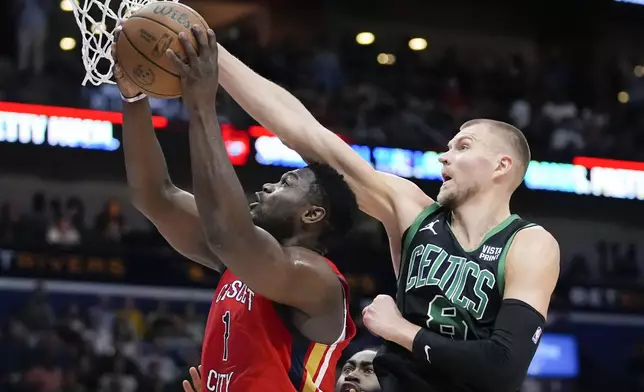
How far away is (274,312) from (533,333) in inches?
33.7

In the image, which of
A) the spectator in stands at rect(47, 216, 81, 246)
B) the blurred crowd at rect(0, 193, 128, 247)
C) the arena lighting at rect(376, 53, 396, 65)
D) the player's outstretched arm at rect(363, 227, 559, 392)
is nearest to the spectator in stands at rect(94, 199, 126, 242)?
the blurred crowd at rect(0, 193, 128, 247)

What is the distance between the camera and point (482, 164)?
11.3 ft

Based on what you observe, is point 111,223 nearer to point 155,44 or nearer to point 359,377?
point 359,377

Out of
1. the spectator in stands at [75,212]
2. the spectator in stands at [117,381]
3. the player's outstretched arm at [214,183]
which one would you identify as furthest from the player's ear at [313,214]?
the spectator in stands at [75,212]

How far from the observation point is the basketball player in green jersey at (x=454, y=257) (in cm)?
311

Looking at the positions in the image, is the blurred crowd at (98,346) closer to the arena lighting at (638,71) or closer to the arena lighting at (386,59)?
the arena lighting at (386,59)

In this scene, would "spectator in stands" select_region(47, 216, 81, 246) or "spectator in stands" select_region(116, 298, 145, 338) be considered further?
"spectator in stands" select_region(47, 216, 81, 246)

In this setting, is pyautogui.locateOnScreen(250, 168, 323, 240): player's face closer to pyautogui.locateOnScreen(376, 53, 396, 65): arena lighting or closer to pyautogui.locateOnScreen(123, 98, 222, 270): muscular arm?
pyautogui.locateOnScreen(123, 98, 222, 270): muscular arm

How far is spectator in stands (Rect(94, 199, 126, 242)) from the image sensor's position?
11.5 m

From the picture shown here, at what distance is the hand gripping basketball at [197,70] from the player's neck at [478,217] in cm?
95

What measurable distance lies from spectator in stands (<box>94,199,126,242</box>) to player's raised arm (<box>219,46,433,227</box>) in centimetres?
791

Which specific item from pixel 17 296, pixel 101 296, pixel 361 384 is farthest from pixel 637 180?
pixel 361 384

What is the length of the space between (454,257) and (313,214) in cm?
52

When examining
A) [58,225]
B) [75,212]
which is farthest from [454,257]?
[75,212]
